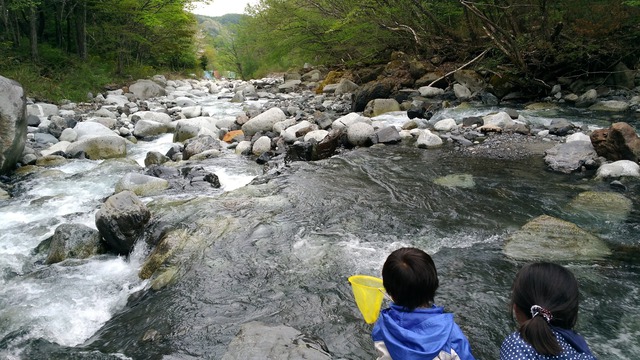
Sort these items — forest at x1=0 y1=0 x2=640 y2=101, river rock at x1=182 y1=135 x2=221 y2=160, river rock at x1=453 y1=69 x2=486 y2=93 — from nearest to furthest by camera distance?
river rock at x1=182 y1=135 x2=221 y2=160, forest at x1=0 y1=0 x2=640 y2=101, river rock at x1=453 y1=69 x2=486 y2=93

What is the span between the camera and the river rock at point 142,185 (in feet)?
22.0

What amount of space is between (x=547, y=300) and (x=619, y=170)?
5.61 meters

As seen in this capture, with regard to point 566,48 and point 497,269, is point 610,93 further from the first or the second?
point 497,269

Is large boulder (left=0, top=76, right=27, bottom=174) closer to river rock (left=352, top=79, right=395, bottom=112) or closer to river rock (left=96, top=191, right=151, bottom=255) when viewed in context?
river rock (left=96, top=191, right=151, bottom=255)

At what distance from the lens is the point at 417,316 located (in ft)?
6.75

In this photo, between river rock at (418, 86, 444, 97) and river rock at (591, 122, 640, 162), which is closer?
river rock at (591, 122, 640, 162)

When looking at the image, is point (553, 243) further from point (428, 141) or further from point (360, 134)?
point (360, 134)

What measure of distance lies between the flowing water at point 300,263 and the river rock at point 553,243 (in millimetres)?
140

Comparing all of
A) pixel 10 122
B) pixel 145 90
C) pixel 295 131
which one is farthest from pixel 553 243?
pixel 145 90

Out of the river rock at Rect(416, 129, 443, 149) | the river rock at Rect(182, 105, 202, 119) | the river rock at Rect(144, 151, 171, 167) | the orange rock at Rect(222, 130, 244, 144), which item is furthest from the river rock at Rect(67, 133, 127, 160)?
the river rock at Rect(416, 129, 443, 149)

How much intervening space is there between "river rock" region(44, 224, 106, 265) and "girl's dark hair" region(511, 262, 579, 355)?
4.66 metres

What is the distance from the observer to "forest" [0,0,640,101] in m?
11.6

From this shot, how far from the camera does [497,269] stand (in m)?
4.00

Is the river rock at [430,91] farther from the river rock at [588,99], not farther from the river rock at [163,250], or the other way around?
the river rock at [163,250]
